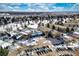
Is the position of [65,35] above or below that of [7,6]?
below

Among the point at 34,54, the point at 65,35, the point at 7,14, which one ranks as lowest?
the point at 34,54

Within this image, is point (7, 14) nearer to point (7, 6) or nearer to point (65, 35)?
point (7, 6)

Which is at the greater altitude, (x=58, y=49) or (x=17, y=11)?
(x=17, y=11)

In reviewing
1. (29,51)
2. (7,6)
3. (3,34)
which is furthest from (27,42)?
(7,6)

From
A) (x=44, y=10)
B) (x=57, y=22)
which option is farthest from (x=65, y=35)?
(x=44, y=10)

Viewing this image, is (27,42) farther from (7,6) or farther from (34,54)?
(7,6)

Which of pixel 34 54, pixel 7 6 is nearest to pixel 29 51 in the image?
pixel 34 54

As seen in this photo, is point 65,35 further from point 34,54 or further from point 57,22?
point 34,54

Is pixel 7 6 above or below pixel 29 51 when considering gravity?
above
